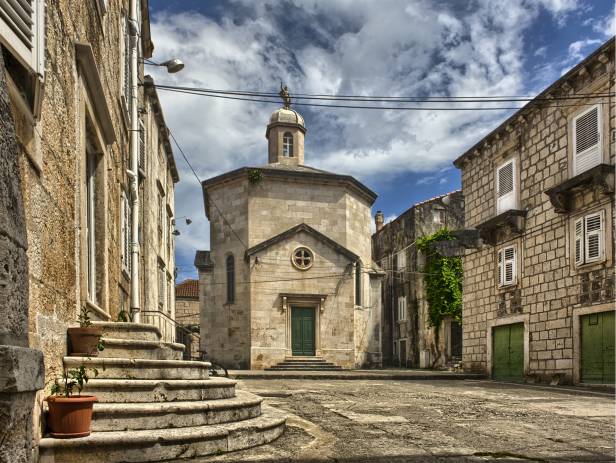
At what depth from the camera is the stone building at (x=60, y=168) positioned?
306 centimetres

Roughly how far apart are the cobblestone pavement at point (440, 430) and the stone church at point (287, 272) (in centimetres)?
1264

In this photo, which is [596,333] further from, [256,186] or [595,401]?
[256,186]

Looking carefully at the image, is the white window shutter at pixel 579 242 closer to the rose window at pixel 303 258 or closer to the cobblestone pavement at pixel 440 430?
the cobblestone pavement at pixel 440 430

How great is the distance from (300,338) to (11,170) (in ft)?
69.0

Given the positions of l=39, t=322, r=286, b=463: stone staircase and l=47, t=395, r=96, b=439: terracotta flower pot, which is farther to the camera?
l=39, t=322, r=286, b=463: stone staircase

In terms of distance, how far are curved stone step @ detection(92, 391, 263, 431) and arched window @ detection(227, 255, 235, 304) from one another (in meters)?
18.5

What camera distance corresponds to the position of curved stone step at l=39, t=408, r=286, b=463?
3912mm

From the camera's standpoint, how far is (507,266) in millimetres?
Result: 16109

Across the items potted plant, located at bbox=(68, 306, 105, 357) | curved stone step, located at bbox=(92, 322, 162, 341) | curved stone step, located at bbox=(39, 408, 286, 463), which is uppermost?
potted plant, located at bbox=(68, 306, 105, 357)

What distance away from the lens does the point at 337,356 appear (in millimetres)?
23203

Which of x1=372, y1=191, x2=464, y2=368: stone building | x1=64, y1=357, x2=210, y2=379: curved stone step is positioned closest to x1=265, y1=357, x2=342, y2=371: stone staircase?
x1=372, y1=191, x2=464, y2=368: stone building

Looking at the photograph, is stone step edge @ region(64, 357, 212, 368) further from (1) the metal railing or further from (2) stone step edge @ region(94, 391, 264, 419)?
(1) the metal railing

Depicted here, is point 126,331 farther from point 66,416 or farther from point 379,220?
point 379,220

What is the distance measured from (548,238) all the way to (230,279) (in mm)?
14057
